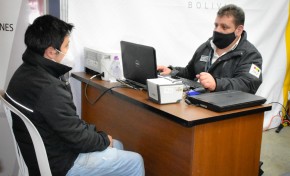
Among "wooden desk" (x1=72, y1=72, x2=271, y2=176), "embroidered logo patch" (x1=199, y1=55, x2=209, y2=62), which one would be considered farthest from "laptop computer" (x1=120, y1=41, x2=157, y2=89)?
"embroidered logo patch" (x1=199, y1=55, x2=209, y2=62)

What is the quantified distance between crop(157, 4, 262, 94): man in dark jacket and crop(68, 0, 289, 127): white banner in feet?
1.71

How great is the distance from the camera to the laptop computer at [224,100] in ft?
5.13

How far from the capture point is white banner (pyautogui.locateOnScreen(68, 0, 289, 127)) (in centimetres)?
249

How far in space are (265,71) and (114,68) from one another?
2.06m

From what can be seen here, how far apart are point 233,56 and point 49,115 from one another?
53.7 inches

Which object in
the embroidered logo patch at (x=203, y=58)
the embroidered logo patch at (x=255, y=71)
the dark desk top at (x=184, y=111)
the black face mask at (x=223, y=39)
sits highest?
the black face mask at (x=223, y=39)

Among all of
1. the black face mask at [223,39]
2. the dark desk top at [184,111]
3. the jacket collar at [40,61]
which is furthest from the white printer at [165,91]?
the black face mask at [223,39]

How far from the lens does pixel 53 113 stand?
1.36m

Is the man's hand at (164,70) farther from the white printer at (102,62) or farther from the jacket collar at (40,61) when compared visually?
the jacket collar at (40,61)

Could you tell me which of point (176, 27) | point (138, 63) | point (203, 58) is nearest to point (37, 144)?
point (138, 63)

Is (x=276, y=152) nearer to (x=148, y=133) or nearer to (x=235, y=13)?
(x=235, y=13)

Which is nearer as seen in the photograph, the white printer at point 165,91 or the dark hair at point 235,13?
the white printer at point 165,91

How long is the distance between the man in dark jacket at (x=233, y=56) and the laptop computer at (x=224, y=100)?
21 centimetres

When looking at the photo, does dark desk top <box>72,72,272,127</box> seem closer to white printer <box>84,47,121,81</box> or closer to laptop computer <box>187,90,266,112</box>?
laptop computer <box>187,90,266,112</box>
